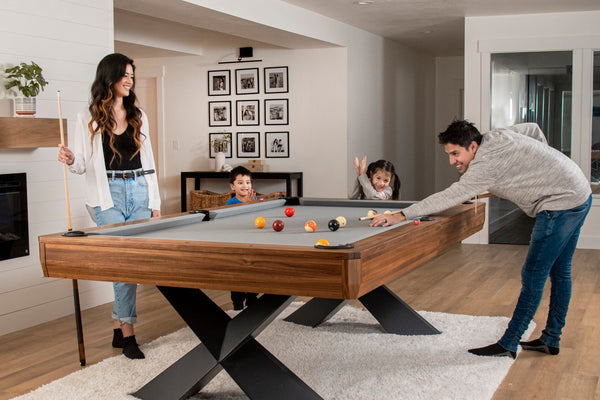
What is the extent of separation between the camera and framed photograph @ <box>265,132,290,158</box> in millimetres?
7684

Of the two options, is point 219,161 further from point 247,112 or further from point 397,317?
point 397,317

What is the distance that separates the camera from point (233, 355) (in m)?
2.53

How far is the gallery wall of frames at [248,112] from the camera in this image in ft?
25.2

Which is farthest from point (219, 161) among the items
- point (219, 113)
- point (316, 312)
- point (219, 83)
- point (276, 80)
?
point (316, 312)

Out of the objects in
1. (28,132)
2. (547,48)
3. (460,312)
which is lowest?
(460,312)

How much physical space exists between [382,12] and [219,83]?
7.45 ft

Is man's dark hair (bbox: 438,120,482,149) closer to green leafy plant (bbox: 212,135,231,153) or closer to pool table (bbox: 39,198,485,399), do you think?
pool table (bbox: 39,198,485,399)

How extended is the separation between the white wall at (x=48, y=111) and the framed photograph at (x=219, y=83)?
139 inches

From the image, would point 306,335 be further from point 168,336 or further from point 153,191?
point 153,191

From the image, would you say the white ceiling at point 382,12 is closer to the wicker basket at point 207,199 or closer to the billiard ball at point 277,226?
the wicker basket at point 207,199

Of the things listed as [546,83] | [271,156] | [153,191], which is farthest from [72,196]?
[546,83]

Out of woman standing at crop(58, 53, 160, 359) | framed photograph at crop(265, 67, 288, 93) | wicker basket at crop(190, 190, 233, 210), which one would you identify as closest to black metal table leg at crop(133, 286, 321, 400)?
woman standing at crop(58, 53, 160, 359)

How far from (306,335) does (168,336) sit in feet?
2.40

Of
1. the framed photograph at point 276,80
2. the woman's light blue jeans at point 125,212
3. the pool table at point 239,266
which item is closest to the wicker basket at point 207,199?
the framed photograph at point 276,80
